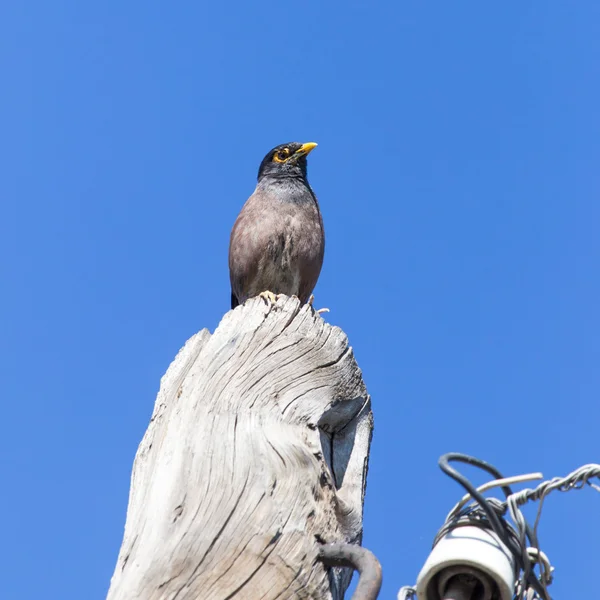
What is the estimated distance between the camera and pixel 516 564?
2539 millimetres

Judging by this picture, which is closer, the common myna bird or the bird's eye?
the common myna bird

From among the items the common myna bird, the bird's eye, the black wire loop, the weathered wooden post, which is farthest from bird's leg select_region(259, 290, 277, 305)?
the bird's eye

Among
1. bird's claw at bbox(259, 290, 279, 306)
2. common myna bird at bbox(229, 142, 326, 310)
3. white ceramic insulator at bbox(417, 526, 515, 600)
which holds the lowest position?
white ceramic insulator at bbox(417, 526, 515, 600)

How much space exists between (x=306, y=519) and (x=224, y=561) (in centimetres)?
31

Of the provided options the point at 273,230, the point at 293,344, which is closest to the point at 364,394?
the point at 293,344

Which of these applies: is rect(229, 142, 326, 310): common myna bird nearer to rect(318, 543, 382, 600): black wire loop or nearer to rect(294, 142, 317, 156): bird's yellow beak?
rect(294, 142, 317, 156): bird's yellow beak

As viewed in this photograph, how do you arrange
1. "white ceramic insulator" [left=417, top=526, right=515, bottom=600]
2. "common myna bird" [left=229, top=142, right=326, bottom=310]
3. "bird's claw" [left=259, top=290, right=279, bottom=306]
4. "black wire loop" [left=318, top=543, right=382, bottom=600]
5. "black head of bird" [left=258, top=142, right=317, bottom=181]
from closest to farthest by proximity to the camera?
"white ceramic insulator" [left=417, top=526, right=515, bottom=600] → "black wire loop" [left=318, top=543, right=382, bottom=600] → "bird's claw" [left=259, top=290, right=279, bottom=306] → "common myna bird" [left=229, top=142, right=326, bottom=310] → "black head of bird" [left=258, top=142, right=317, bottom=181]

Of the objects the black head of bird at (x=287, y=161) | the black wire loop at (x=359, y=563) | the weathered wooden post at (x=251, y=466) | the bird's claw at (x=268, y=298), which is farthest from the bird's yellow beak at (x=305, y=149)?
the black wire loop at (x=359, y=563)

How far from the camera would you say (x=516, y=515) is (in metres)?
2.53

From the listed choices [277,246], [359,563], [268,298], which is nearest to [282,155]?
[277,246]

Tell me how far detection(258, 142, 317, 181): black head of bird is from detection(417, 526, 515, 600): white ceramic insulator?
5262mm

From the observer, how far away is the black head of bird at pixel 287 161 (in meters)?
7.56

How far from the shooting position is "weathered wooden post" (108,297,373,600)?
2.83 meters

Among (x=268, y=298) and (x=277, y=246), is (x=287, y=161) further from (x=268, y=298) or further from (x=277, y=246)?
(x=268, y=298)
